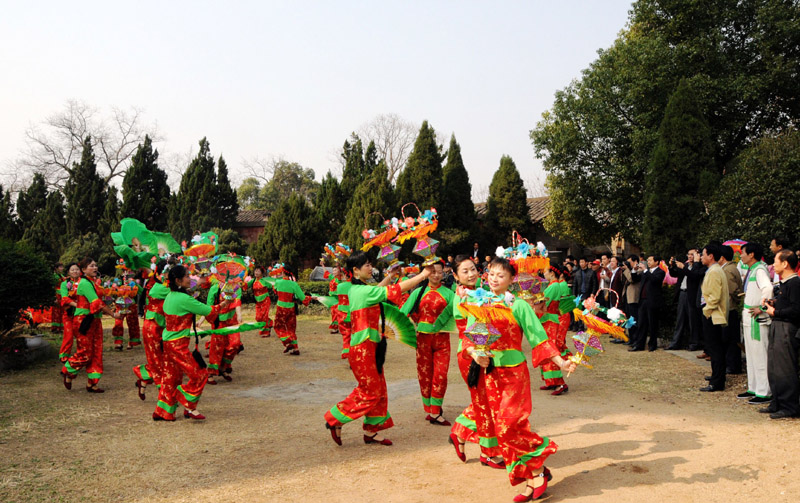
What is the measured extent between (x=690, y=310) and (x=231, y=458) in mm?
7963

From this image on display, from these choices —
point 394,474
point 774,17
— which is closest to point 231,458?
point 394,474

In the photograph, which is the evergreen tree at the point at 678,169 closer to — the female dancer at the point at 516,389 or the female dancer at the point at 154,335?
the female dancer at the point at 516,389

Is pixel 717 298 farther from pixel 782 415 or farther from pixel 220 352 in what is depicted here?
pixel 220 352

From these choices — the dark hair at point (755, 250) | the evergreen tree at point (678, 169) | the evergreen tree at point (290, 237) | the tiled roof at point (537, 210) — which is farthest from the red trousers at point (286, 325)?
the tiled roof at point (537, 210)

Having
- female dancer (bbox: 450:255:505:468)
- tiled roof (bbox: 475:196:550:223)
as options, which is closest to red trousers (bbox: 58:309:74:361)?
female dancer (bbox: 450:255:505:468)

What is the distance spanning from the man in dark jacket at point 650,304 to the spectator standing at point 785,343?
4.34 metres

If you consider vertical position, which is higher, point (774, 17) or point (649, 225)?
point (774, 17)

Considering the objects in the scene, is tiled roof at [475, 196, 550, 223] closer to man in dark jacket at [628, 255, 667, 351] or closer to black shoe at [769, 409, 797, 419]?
man in dark jacket at [628, 255, 667, 351]

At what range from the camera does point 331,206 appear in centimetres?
2777

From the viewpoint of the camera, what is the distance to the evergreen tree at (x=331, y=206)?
26750 mm

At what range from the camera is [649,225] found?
1552 centimetres

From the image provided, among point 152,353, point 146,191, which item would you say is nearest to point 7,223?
point 146,191

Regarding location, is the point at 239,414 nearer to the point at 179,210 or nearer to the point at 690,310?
the point at 690,310

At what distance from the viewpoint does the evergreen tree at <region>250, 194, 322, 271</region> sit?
970 inches
